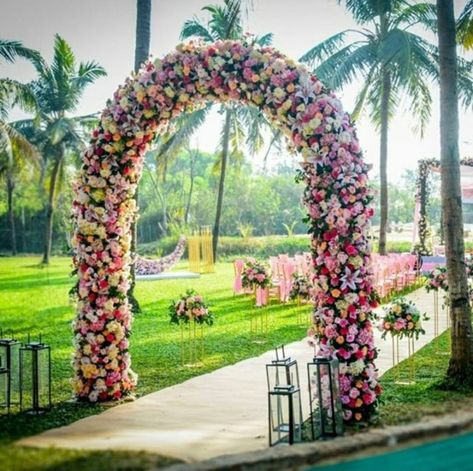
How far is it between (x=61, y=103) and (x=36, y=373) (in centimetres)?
2584

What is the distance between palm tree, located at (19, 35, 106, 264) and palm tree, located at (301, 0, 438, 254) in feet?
38.8

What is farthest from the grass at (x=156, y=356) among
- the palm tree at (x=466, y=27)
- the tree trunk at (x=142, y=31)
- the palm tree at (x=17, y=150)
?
the tree trunk at (x=142, y=31)

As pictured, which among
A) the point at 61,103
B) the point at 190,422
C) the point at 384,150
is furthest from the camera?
the point at 61,103

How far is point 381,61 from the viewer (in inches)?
815

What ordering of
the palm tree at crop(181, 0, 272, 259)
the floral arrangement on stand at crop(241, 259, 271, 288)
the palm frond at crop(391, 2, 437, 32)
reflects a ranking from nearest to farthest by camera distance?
the floral arrangement on stand at crop(241, 259, 271, 288), the palm frond at crop(391, 2, 437, 32), the palm tree at crop(181, 0, 272, 259)

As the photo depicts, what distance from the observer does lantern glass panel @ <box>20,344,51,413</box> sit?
24.3ft

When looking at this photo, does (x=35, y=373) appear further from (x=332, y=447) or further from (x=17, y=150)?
(x=17, y=150)

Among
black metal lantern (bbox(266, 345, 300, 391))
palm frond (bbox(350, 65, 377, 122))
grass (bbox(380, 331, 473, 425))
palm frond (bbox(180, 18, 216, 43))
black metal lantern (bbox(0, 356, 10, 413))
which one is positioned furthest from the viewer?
palm frond (bbox(180, 18, 216, 43))

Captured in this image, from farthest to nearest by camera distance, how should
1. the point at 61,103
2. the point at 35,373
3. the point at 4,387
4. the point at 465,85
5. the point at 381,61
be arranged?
the point at 61,103 < the point at 465,85 < the point at 381,61 < the point at 4,387 < the point at 35,373

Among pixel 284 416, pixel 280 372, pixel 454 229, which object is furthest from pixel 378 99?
pixel 284 416

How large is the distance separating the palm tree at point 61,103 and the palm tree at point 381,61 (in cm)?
1184

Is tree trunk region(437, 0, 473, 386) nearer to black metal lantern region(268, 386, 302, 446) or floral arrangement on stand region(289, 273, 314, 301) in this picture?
black metal lantern region(268, 386, 302, 446)

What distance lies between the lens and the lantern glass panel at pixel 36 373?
24.3ft

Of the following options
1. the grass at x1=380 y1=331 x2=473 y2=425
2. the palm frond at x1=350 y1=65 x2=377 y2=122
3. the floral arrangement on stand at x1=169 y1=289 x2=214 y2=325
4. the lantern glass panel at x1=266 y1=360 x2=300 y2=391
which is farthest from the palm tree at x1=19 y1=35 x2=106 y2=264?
the lantern glass panel at x1=266 y1=360 x2=300 y2=391
